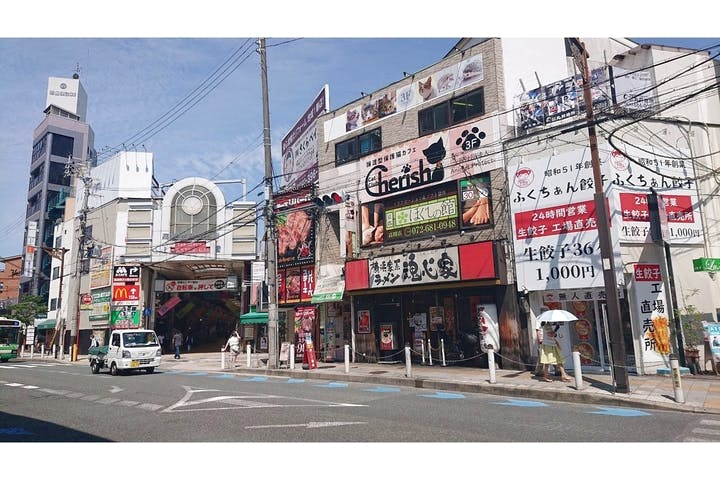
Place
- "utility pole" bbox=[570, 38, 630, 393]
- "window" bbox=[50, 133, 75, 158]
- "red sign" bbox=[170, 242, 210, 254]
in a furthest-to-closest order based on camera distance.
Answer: "window" bbox=[50, 133, 75, 158] < "red sign" bbox=[170, 242, 210, 254] < "utility pole" bbox=[570, 38, 630, 393]

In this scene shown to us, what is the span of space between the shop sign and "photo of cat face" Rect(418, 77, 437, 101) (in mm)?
22860

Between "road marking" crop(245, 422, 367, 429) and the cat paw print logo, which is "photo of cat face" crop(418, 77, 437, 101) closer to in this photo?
the cat paw print logo

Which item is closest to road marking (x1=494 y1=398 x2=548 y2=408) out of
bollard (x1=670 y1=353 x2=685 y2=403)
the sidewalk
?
the sidewalk

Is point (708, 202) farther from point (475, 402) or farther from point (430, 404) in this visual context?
point (430, 404)

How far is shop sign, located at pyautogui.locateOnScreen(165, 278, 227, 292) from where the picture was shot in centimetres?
3669

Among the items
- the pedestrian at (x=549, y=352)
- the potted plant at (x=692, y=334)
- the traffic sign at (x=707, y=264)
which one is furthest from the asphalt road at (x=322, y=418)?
the traffic sign at (x=707, y=264)

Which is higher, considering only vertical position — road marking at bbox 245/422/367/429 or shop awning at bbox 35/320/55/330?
shop awning at bbox 35/320/55/330

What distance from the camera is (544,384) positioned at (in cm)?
1288

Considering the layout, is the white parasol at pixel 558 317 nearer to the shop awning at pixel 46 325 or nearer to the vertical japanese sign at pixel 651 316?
the vertical japanese sign at pixel 651 316

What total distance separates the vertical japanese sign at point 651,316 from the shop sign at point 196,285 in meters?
28.8

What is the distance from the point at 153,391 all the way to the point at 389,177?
12.3m

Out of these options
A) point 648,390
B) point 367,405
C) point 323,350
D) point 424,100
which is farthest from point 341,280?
point 648,390

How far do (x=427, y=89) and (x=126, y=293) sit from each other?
2619cm

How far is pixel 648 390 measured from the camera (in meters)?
11.9
